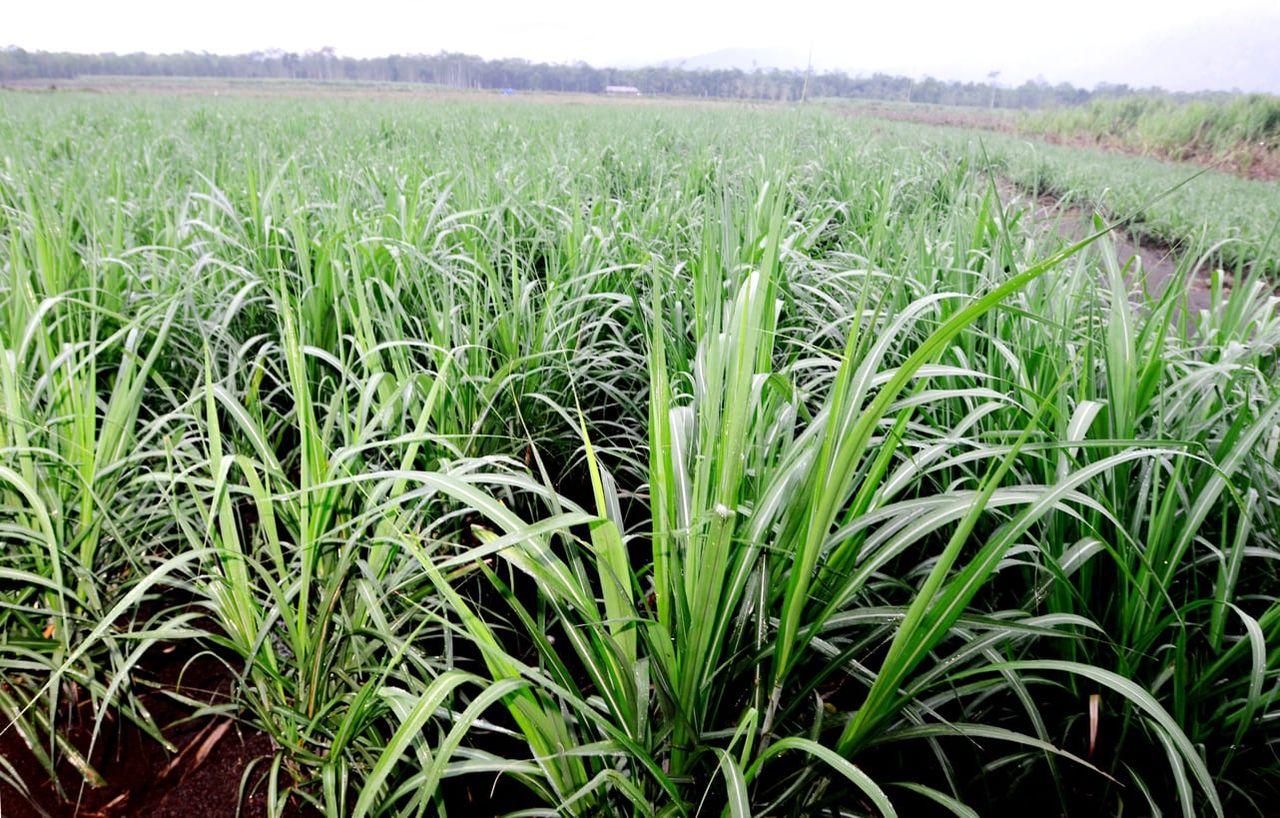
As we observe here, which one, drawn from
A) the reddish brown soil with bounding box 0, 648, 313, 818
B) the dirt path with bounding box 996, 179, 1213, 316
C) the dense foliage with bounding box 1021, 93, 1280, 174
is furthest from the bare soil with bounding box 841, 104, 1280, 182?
the reddish brown soil with bounding box 0, 648, 313, 818

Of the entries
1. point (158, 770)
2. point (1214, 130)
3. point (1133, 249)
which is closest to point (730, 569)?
point (158, 770)

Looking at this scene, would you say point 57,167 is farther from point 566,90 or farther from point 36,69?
point 566,90

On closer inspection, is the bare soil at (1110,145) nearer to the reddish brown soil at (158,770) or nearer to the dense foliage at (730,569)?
the dense foliage at (730,569)

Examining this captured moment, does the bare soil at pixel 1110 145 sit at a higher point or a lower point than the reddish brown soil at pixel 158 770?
higher

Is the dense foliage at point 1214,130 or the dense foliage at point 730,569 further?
the dense foliage at point 1214,130

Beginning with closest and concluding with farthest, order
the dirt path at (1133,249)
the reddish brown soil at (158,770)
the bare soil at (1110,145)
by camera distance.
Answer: the reddish brown soil at (158,770) < the dirt path at (1133,249) < the bare soil at (1110,145)

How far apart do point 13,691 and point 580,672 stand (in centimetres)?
73

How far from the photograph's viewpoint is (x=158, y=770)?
0.81 metres

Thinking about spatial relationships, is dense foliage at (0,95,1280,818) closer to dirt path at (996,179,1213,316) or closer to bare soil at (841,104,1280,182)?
dirt path at (996,179,1213,316)

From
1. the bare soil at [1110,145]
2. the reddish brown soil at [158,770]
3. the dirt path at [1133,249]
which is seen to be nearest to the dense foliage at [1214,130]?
the bare soil at [1110,145]

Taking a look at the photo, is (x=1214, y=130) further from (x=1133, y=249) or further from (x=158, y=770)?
(x=158, y=770)

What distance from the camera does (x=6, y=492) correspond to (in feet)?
3.09

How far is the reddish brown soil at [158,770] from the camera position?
0.77 meters

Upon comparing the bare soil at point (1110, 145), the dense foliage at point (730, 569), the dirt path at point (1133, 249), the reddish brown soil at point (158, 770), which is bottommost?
the reddish brown soil at point (158, 770)
